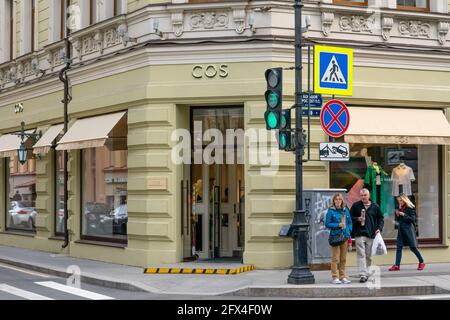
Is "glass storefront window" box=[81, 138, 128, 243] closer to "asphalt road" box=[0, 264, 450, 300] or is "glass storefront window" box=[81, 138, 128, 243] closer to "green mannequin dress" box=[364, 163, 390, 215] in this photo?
"asphalt road" box=[0, 264, 450, 300]

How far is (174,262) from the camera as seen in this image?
690 inches

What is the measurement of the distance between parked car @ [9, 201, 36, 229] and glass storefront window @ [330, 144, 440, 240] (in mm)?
11045

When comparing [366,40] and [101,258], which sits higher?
[366,40]

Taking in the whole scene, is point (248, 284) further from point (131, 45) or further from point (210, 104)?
point (131, 45)

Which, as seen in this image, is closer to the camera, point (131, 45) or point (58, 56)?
point (131, 45)

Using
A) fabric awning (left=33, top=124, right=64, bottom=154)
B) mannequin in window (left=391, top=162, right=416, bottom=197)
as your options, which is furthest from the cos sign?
fabric awning (left=33, top=124, right=64, bottom=154)

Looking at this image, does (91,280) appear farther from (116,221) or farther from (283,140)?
(283,140)

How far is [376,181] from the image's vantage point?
18297 millimetres

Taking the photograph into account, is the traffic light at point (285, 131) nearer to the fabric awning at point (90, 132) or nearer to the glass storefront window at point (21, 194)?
the fabric awning at point (90, 132)

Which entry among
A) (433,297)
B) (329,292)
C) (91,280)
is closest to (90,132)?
(91,280)
